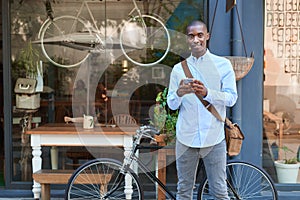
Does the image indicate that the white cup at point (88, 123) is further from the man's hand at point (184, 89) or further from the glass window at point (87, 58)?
the man's hand at point (184, 89)

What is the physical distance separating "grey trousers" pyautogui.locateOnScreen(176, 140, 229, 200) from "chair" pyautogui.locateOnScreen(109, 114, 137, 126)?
6.20 ft

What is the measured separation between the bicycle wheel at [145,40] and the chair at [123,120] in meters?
0.85

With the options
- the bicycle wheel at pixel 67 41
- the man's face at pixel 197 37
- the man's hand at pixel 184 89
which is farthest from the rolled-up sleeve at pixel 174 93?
the bicycle wheel at pixel 67 41

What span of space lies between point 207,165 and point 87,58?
9.99ft

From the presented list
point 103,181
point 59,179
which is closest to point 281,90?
point 103,181

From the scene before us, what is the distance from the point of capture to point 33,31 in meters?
5.34

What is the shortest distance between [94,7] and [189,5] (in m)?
1.40

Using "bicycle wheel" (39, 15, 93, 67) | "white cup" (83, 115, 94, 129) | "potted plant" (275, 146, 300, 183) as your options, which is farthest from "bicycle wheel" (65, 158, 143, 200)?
"bicycle wheel" (39, 15, 93, 67)

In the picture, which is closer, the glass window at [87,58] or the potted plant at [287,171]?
the potted plant at [287,171]

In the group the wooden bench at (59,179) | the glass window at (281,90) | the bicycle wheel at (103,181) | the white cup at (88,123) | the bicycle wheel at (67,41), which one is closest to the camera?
the bicycle wheel at (103,181)

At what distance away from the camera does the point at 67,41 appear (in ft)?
18.3

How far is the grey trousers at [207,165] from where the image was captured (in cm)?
321

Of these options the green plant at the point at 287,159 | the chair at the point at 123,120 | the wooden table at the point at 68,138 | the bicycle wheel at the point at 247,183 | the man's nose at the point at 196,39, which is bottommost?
the bicycle wheel at the point at 247,183

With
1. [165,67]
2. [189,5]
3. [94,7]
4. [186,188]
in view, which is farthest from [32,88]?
[186,188]
